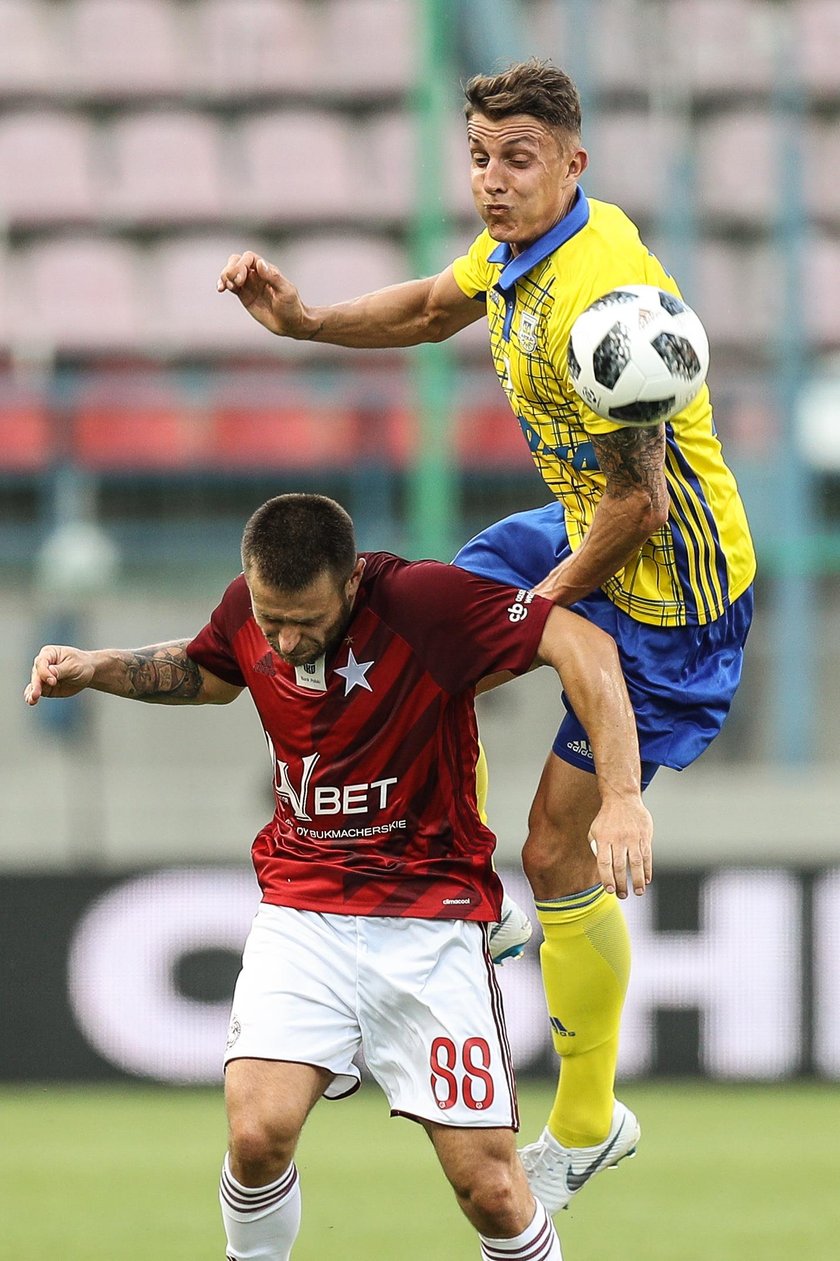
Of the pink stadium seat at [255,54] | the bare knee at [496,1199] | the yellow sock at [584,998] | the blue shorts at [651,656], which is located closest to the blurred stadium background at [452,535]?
the pink stadium seat at [255,54]

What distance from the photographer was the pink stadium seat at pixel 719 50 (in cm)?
938

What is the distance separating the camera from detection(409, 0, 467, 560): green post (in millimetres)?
8695

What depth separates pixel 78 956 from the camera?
779cm

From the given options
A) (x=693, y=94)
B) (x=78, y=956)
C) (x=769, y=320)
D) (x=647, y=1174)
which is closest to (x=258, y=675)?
(x=647, y=1174)

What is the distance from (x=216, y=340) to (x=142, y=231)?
0.85 metres

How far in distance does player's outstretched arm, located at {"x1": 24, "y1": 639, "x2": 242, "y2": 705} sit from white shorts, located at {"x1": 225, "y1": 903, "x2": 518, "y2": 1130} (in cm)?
52

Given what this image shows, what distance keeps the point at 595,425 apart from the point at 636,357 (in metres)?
0.21

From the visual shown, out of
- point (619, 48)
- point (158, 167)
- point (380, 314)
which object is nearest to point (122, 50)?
point (158, 167)

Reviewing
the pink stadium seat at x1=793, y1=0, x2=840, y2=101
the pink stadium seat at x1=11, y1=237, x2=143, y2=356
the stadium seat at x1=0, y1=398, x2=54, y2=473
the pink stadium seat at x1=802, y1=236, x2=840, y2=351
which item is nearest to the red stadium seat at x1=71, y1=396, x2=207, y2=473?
the stadium seat at x1=0, y1=398, x2=54, y2=473

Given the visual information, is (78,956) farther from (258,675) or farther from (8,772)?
(258,675)

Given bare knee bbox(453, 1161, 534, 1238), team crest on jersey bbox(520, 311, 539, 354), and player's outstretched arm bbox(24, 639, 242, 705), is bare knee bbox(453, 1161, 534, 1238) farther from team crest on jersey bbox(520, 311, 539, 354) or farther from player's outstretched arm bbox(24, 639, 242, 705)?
team crest on jersey bbox(520, 311, 539, 354)

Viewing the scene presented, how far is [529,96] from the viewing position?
3.95 meters

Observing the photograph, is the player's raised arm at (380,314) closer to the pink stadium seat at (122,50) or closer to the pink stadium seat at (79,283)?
the pink stadium seat at (79,283)

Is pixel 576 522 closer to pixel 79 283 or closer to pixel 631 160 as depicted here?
pixel 631 160
